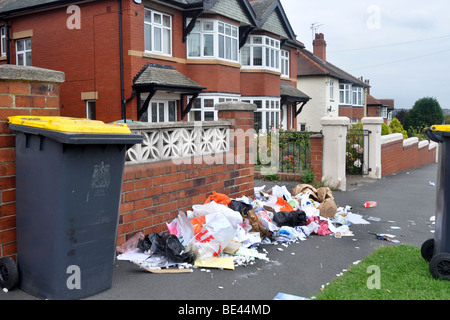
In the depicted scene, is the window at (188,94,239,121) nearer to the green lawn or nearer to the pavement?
the pavement

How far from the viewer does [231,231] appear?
5086 millimetres

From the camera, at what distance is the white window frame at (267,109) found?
22.5 metres

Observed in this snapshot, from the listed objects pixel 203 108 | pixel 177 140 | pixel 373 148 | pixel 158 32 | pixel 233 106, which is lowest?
pixel 373 148

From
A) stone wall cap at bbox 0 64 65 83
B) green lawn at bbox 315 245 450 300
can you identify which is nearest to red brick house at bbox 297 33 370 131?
green lawn at bbox 315 245 450 300

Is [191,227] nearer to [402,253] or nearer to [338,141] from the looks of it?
[402,253]

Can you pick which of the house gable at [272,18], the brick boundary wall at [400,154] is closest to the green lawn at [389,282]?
the brick boundary wall at [400,154]

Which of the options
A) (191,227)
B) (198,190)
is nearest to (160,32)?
(198,190)

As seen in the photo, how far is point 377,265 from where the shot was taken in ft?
16.4

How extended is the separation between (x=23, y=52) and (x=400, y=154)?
594 inches

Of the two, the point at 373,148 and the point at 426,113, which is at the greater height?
the point at 426,113

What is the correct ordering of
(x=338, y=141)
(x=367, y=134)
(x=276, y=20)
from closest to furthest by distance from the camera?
(x=338, y=141), (x=367, y=134), (x=276, y=20)

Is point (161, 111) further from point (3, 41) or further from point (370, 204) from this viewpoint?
point (370, 204)

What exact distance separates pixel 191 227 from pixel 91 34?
1301 cm

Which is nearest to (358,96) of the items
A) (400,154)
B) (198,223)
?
(400,154)
